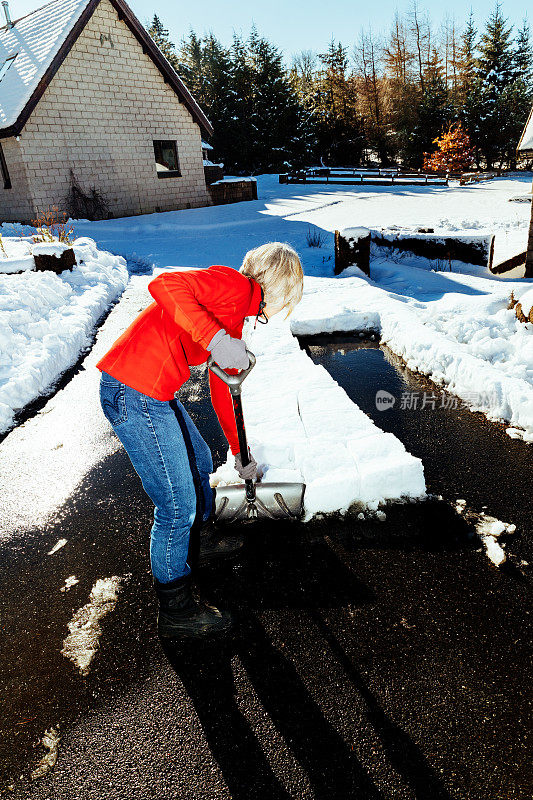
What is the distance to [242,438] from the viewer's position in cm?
258

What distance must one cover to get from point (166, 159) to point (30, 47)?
5514 millimetres

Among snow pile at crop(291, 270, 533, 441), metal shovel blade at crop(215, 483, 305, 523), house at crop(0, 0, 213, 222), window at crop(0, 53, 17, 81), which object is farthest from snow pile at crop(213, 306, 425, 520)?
window at crop(0, 53, 17, 81)

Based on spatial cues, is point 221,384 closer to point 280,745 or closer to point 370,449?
point 370,449

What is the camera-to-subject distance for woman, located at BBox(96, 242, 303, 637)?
1.87 meters

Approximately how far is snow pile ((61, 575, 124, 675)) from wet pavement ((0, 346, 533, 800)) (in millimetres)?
40

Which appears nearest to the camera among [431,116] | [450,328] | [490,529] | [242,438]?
[242,438]

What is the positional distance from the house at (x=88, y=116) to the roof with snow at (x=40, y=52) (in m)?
0.04

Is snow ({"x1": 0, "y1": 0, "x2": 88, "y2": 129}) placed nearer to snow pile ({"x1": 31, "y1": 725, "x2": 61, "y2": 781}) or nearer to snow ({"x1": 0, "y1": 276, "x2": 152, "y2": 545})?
snow ({"x1": 0, "y1": 276, "x2": 152, "y2": 545})

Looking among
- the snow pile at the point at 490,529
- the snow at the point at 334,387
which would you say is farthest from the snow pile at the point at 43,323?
the snow pile at the point at 490,529

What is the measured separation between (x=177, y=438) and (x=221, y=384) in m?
0.54

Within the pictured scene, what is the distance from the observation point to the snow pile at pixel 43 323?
502 cm

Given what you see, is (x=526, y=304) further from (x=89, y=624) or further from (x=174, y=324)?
(x=89, y=624)

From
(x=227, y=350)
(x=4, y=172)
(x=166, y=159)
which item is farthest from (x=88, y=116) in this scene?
(x=227, y=350)

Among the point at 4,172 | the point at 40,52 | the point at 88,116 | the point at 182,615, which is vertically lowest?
the point at 182,615
